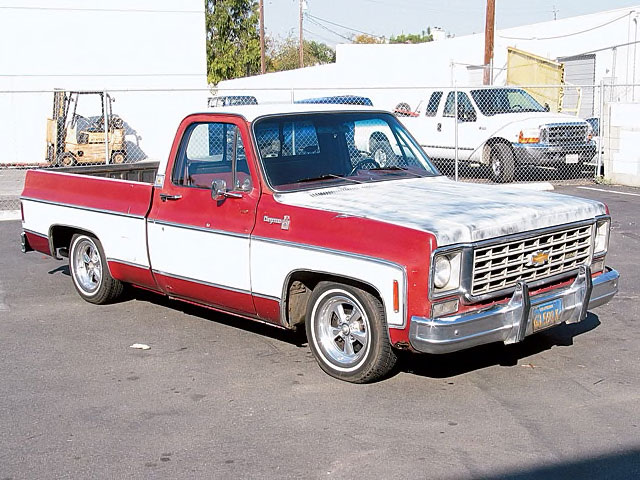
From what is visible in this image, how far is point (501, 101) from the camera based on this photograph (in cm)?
1822

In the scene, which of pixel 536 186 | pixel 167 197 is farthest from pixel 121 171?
pixel 536 186

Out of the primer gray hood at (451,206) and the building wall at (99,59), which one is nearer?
the primer gray hood at (451,206)

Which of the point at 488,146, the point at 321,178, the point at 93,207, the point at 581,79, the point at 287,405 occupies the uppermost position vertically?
the point at 581,79

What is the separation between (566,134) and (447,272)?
511 inches

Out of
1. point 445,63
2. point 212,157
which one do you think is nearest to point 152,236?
point 212,157

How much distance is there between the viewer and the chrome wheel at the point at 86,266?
8.13 meters

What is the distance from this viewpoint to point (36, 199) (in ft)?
28.2

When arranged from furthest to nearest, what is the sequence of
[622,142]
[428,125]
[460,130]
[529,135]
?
1. [428,125]
2. [460,130]
3. [529,135]
4. [622,142]

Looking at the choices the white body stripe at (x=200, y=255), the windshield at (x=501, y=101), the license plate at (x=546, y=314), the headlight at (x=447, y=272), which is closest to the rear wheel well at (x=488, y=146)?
the windshield at (x=501, y=101)

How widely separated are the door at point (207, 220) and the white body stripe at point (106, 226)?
0.21 m

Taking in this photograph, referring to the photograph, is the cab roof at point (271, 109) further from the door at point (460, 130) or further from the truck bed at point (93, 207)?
the door at point (460, 130)

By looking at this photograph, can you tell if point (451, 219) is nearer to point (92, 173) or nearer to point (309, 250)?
point (309, 250)

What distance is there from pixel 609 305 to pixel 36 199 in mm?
5624

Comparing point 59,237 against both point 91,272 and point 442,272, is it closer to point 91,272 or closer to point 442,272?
point 91,272
